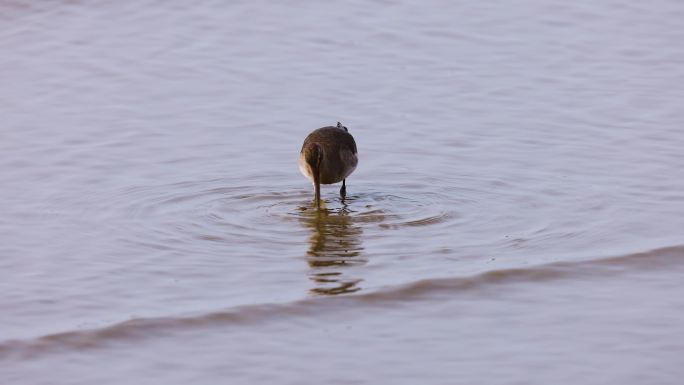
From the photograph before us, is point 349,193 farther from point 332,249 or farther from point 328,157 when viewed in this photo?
point 332,249

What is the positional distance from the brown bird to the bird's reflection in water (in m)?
0.34

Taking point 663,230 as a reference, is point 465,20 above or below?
above

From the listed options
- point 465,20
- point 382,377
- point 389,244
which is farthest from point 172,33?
point 382,377

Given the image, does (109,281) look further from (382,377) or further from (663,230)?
(663,230)

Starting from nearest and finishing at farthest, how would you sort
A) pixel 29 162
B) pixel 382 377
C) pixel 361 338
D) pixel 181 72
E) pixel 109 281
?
pixel 382 377 → pixel 361 338 → pixel 109 281 → pixel 29 162 → pixel 181 72

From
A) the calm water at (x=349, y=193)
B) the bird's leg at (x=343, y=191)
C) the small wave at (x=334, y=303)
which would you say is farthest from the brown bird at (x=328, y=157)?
the small wave at (x=334, y=303)

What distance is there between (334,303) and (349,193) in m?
2.99

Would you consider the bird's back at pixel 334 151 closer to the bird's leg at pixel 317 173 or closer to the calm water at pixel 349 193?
the bird's leg at pixel 317 173

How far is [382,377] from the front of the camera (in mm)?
6895

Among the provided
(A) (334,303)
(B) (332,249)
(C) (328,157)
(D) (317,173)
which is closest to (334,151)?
(C) (328,157)

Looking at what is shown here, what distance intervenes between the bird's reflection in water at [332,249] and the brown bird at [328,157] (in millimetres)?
342

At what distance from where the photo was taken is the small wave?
7.30 meters

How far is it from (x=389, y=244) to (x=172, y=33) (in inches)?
277

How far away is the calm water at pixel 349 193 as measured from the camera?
7320mm
